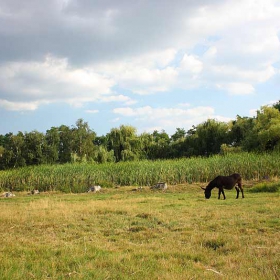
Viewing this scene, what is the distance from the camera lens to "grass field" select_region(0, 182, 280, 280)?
18.2 ft

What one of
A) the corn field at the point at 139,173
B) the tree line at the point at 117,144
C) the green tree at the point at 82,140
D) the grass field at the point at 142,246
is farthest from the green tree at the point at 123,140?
the grass field at the point at 142,246

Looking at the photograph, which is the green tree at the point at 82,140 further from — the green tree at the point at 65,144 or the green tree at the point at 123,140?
the green tree at the point at 123,140

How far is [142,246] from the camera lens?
7.21 meters

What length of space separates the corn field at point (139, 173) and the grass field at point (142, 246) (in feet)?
58.9

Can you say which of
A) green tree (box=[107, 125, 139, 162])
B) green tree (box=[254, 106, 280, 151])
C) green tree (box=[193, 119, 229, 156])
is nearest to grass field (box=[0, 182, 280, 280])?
green tree (box=[254, 106, 280, 151])

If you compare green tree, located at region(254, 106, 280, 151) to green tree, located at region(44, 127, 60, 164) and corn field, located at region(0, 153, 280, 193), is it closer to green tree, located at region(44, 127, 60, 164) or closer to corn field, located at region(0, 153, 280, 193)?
corn field, located at region(0, 153, 280, 193)

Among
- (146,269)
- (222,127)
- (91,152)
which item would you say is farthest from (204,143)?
(146,269)

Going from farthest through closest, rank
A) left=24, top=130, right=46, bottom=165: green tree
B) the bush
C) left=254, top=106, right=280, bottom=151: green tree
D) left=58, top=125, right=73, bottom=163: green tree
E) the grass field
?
left=58, top=125, right=73, bottom=163: green tree
left=24, top=130, right=46, bottom=165: green tree
left=254, top=106, right=280, bottom=151: green tree
the bush
the grass field

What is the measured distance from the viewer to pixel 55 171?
31094mm

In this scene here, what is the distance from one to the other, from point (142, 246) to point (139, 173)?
22.9 meters

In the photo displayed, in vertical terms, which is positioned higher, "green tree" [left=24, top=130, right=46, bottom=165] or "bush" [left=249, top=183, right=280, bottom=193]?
"green tree" [left=24, top=130, right=46, bottom=165]

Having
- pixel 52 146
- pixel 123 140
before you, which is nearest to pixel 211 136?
pixel 123 140

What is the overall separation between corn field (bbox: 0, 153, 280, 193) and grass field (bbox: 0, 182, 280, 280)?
18.0 m

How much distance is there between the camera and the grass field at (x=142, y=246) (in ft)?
18.2
